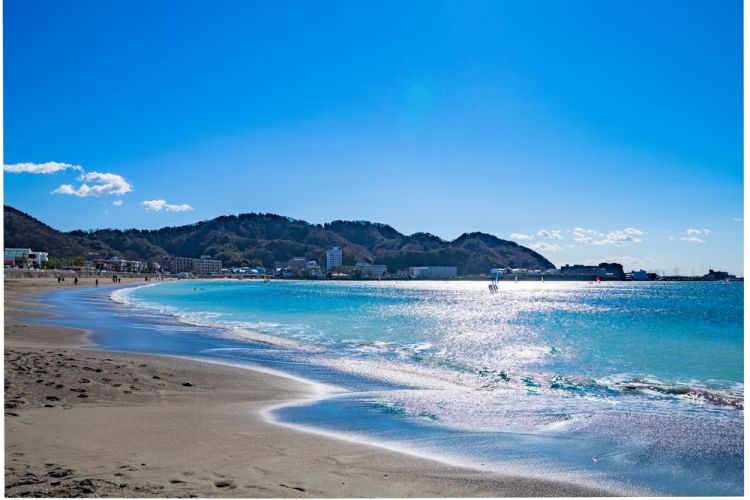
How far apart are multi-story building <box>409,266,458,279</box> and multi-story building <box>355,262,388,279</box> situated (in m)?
9.41

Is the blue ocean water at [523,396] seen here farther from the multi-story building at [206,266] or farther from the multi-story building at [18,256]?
the multi-story building at [206,266]

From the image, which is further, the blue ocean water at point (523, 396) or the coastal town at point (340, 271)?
the coastal town at point (340, 271)

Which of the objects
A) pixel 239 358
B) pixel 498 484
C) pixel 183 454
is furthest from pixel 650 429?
pixel 239 358

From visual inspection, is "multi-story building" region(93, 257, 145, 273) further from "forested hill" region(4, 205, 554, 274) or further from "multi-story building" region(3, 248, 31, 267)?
"multi-story building" region(3, 248, 31, 267)

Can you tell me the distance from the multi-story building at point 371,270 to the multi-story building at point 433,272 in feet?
30.9

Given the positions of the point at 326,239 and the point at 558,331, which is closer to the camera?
the point at 558,331

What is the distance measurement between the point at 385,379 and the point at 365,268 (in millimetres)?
163720

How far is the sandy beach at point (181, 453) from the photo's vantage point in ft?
11.9

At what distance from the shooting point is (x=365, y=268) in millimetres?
172500

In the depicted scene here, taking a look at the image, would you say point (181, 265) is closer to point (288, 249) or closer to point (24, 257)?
point (288, 249)

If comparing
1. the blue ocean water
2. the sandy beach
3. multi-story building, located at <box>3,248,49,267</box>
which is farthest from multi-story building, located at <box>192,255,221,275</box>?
the sandy beach

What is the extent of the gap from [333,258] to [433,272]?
1269 inches

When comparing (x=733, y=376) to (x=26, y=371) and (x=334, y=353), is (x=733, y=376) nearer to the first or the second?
(x=334, y=353)

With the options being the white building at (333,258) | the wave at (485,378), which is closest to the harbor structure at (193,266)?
the white building at (333,258)
